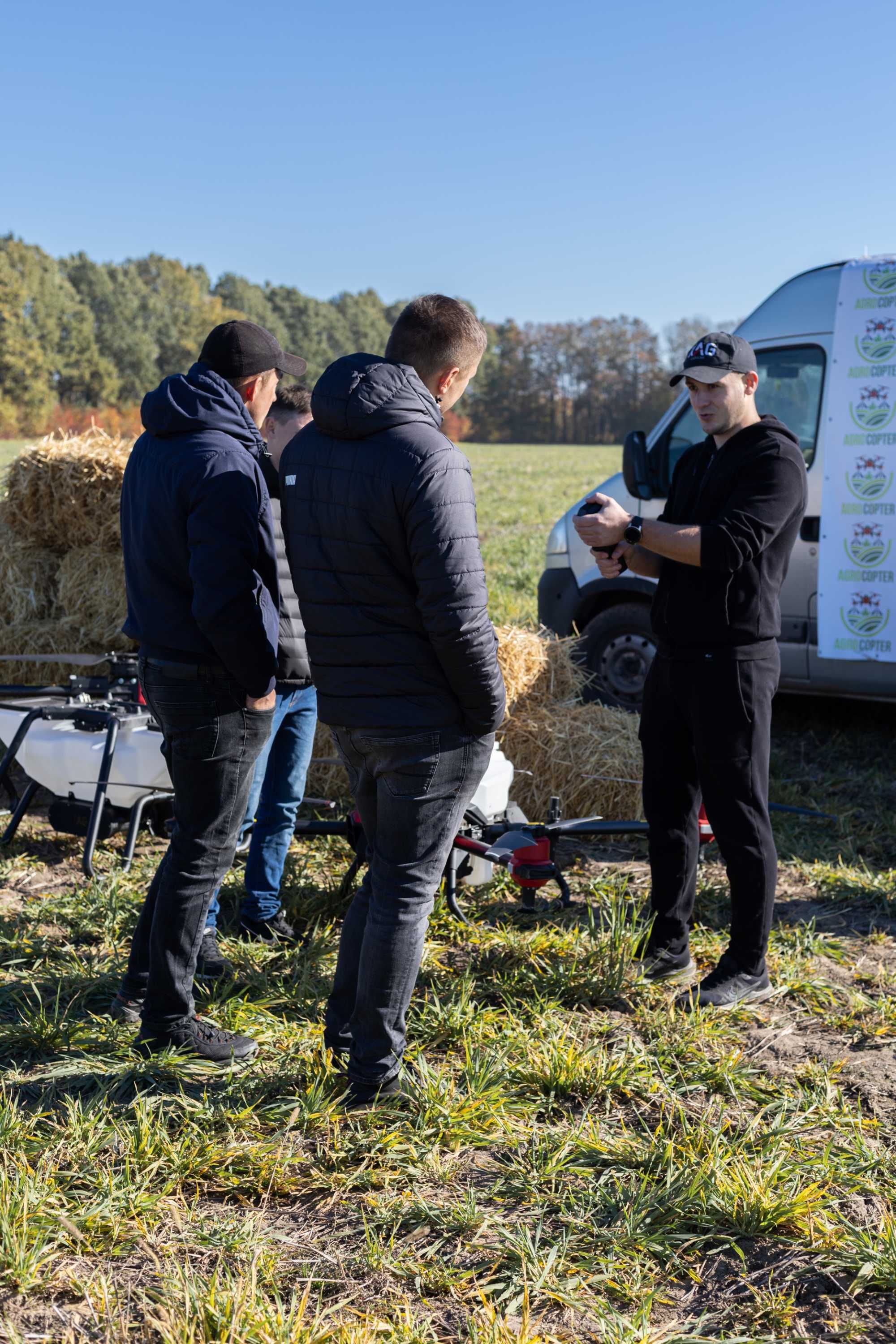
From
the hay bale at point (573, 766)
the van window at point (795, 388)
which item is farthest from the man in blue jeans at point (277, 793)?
the van window at point (795, 388)

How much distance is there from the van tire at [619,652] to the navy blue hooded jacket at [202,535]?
4.19 meters

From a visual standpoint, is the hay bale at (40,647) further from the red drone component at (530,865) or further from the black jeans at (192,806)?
the black jeans at (192,806)

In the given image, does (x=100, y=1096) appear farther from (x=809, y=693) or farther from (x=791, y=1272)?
(x=809, y=693)

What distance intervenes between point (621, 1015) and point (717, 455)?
1839 millimetres

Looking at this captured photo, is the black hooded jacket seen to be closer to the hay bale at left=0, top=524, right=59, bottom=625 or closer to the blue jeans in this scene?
the blue jeans

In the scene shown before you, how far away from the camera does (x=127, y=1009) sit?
342 centimetres

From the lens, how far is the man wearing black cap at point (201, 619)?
2955mm

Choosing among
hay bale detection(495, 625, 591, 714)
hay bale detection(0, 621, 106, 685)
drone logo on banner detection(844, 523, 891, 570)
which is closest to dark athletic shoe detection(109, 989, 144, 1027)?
hay bale detection(495, 625, 591, 714)

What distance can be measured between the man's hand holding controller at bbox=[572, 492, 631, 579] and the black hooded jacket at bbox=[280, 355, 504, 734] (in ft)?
2.47

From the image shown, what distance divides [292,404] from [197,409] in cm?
120

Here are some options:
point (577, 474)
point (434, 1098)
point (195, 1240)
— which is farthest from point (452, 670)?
point (577, 474)

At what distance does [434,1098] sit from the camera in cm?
300

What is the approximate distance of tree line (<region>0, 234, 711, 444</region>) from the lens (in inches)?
3211

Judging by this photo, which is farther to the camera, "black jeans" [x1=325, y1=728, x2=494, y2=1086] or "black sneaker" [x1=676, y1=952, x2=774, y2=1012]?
"black sneaker" [x1=676, y1=952, x2=774, y2=1012]
